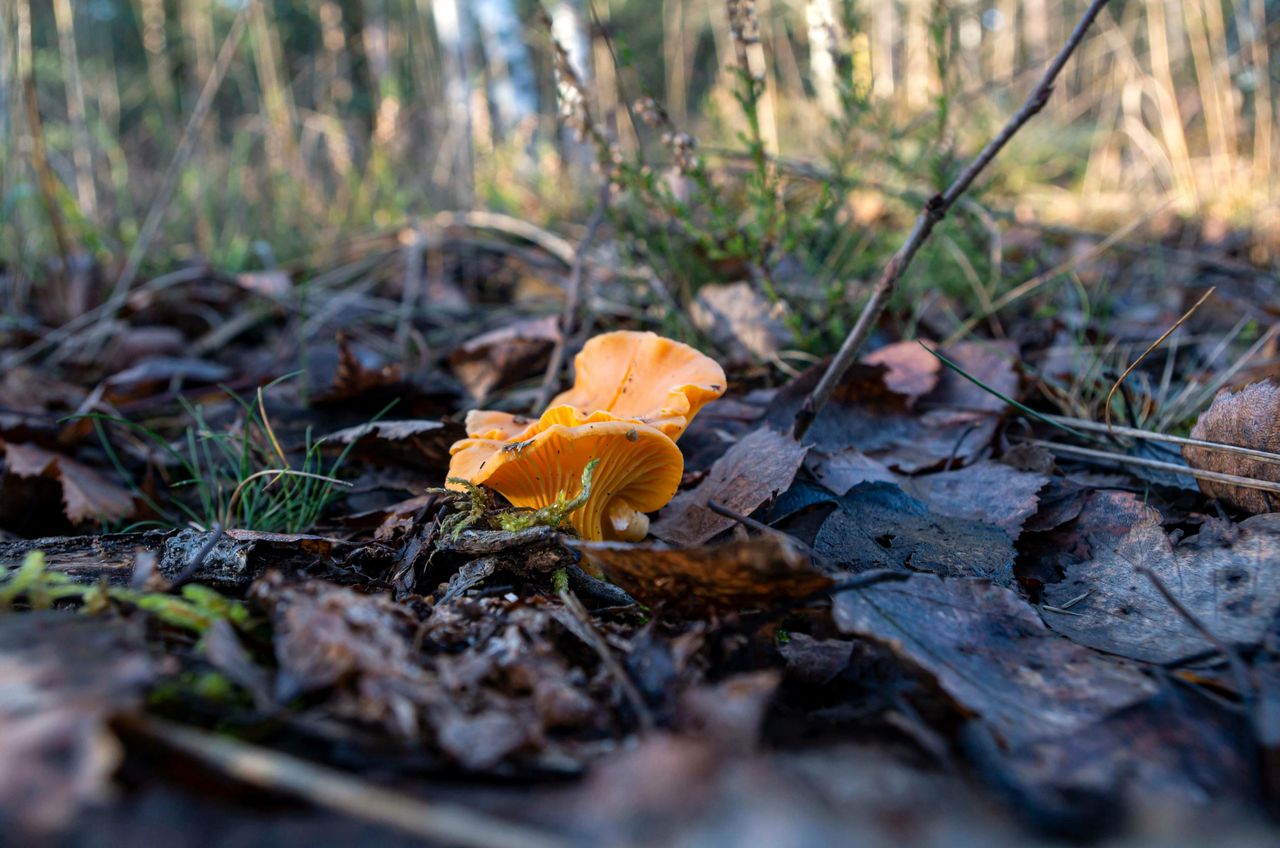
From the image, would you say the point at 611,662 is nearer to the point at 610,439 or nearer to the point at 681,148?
the point at 610,439

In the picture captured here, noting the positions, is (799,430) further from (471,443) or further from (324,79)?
(324,79)

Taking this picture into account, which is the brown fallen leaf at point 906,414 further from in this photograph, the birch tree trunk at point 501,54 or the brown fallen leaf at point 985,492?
the birch tree trunk at point 501,54

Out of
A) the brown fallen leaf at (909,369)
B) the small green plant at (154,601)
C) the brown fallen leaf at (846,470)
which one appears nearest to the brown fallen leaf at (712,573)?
the small green plant at (154,601)

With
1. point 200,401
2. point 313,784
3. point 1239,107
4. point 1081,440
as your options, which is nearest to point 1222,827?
point 313,784

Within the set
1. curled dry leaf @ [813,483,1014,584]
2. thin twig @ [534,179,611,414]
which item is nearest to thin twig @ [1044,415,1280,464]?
curled dry leaf @ [813,483,1014,584]

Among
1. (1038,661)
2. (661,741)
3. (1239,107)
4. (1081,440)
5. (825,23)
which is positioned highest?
(825,23)

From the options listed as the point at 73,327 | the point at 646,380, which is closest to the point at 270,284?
the point at 73,327

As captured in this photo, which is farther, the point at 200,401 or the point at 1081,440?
the point at 200,401
